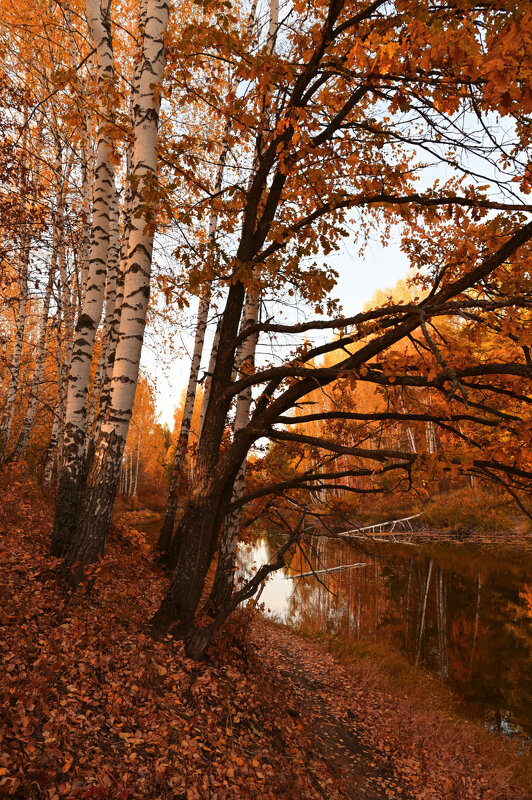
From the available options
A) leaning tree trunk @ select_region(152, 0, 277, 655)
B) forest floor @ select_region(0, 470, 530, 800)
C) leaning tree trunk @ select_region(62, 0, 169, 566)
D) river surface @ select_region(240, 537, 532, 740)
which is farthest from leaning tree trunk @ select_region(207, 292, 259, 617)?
leaning tree trunk @ select_region(62, 0, 169, 566)

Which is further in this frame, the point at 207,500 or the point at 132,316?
the point at 207,500

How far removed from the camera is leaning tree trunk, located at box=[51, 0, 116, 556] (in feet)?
18.4

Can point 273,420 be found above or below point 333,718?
above

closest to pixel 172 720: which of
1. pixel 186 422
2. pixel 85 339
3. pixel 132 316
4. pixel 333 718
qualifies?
pixel 333 718

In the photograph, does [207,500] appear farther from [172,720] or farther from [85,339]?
[85,339]

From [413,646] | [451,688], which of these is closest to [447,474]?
[451,688]

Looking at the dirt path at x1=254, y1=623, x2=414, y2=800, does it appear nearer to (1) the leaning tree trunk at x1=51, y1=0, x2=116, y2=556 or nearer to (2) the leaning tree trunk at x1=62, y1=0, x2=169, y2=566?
(2) the leaning tree trunk at x1=62, y1=0, x2=169, y2=566

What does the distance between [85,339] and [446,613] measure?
36.6ft

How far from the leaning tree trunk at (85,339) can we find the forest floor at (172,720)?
0.71 meters

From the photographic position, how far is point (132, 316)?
4.41 meters

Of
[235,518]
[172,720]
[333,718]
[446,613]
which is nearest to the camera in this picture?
[172,720]

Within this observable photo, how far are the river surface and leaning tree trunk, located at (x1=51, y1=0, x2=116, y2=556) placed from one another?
3194mm

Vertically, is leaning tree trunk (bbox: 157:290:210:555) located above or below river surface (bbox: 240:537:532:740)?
above

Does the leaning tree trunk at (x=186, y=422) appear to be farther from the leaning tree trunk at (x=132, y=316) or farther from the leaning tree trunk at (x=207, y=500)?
the leaning tree trunk at (x=132, y=316)
